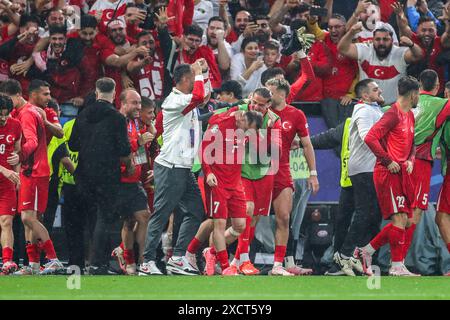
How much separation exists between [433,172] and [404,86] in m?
2.60

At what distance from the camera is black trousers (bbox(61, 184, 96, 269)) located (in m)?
14.6

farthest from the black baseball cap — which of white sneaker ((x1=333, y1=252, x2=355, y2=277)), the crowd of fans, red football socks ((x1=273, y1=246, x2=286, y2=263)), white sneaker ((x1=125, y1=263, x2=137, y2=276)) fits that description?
white sneaker ((x1=125, y1=263, x2=137, y2=276))

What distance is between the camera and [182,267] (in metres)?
14.0

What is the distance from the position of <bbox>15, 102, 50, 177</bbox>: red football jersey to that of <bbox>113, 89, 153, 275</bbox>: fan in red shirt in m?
0.98

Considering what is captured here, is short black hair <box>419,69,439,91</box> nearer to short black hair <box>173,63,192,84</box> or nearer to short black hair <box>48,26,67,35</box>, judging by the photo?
short black hair <box>173,63,192,84</box>

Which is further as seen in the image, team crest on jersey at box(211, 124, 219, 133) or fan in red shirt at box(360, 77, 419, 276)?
team crest on jersey at box(211, 124, 219, 133)

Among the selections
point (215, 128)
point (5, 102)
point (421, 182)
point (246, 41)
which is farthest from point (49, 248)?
point (246, 41)

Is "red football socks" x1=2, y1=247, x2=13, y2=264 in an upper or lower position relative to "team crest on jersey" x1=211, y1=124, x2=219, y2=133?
lower

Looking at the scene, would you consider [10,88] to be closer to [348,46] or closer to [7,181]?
[7,181]

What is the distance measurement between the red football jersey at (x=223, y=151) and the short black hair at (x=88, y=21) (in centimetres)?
361

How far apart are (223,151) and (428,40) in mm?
4463

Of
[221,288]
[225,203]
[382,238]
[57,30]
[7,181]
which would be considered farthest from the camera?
[57,30]

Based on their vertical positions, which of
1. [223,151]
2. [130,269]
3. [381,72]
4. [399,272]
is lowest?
[130,269]

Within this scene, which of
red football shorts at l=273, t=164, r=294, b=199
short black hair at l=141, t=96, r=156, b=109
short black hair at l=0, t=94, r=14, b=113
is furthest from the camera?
short black hair at l=141, t=96, r=156, b=109
